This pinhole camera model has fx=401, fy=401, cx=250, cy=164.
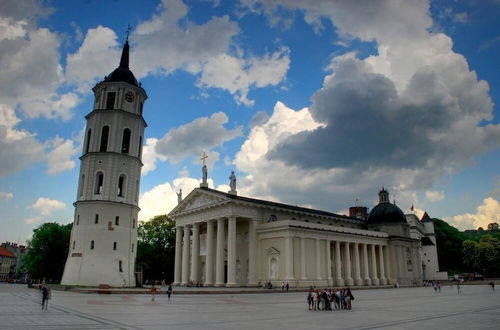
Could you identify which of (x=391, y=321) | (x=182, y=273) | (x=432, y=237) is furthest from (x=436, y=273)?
(x=391, y=321)

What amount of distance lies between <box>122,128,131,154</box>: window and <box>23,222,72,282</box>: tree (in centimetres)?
2819

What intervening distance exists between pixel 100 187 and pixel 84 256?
7942 millimetres

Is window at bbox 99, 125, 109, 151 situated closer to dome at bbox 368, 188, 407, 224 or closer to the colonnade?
the colonnade

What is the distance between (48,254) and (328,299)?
56.1 metres

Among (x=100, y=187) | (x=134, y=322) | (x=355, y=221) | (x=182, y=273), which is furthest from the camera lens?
(x=355, y=221)

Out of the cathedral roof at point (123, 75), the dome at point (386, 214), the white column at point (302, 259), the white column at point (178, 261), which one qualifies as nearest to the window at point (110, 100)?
the cathedral roof at point (123, 75)

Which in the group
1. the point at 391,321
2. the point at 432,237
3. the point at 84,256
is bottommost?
the point at 391,321

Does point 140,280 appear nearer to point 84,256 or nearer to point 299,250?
point 84,256

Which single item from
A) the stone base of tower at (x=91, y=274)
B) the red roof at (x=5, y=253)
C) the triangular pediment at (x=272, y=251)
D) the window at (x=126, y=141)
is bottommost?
the stone base of tower at (x=91, y=274)

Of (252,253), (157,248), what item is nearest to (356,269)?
(252,253)

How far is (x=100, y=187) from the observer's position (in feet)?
148

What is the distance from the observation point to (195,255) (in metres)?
58.1

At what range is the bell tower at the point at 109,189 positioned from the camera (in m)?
41.6

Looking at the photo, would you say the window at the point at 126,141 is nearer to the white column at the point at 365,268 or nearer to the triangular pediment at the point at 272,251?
the triangular pediment at the point at 272,251
